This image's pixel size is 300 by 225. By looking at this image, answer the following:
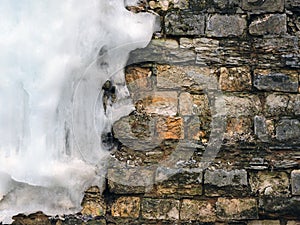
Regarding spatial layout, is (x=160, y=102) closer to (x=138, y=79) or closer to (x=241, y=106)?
(x=138, y=79)

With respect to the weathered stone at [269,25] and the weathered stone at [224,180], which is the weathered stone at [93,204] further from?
the weathered stone at [269,25]

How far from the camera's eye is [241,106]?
2723 mm

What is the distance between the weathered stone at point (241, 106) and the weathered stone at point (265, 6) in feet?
1.39

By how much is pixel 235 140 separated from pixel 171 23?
2.11 ft

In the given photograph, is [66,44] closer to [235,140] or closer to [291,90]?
[235,140]

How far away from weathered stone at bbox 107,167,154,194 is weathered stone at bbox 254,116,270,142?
22.3 inches

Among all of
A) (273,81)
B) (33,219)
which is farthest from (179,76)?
(33,219)

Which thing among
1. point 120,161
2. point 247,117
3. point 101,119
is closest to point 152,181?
point 120,161

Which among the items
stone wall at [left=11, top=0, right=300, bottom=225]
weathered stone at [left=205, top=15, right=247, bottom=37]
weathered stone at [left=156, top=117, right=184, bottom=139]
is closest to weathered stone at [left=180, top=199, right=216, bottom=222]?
stone wall at [left=11, top=0, right=300, bottom=225]

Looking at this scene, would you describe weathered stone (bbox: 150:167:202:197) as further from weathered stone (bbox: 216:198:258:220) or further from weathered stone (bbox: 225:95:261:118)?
weathered stone (bbox: 225:95:261:118)

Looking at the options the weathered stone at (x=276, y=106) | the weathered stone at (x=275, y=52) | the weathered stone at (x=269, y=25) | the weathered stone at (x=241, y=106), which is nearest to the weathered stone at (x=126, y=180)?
the weathered stone at (x=241, y=106)

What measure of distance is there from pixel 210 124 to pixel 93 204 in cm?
68

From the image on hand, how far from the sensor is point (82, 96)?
2.67 metres

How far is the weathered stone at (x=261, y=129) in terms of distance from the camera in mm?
2699
